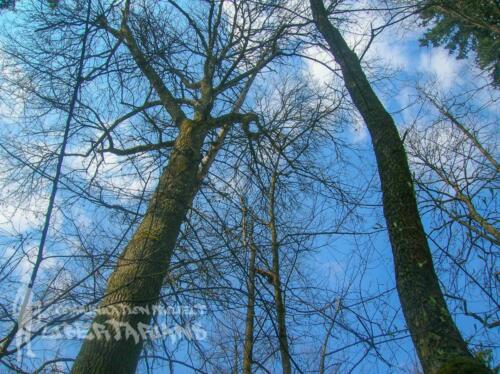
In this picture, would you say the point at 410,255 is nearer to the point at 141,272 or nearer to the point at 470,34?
the point at 141,272

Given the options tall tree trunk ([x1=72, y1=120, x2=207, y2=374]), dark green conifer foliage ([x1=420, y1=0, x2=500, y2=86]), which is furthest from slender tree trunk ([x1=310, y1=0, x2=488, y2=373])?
dark green conifer foliage ([x1=420, y1=0, x2=500, y2=86])

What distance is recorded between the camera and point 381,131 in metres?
2.62

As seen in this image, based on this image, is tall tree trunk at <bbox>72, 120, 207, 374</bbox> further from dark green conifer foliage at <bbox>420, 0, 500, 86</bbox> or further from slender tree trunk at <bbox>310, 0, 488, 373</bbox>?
dark green conifer foliage at <bbox>420, 0, 500, 86</bbox>

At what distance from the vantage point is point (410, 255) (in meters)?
2.03

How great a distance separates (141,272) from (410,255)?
179 centimetres

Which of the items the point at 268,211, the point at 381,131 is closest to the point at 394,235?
the point at 381,131

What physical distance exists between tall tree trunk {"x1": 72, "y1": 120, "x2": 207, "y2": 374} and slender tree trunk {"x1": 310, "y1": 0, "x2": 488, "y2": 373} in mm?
1240

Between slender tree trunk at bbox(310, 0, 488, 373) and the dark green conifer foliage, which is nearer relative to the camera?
slender tree trunk at bbox(310, 0, 488, 373)

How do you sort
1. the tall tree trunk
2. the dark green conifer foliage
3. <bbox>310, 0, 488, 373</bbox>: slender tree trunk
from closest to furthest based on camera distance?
<bbox>310, 0, 488, 373</bbox>: slender tree trunk → the tall tree trunk → the dark green conifer foliage

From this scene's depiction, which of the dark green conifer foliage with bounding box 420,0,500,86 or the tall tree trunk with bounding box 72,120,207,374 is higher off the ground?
the dark green conifer foliage with bounding box 420,0,500,86

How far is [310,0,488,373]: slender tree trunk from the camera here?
5.36 ft

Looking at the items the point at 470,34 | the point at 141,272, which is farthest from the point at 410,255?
the point at 470,34

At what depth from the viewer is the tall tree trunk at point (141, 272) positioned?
7.72 feet

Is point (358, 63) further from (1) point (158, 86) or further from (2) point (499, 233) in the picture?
(2) point (499, 233)
